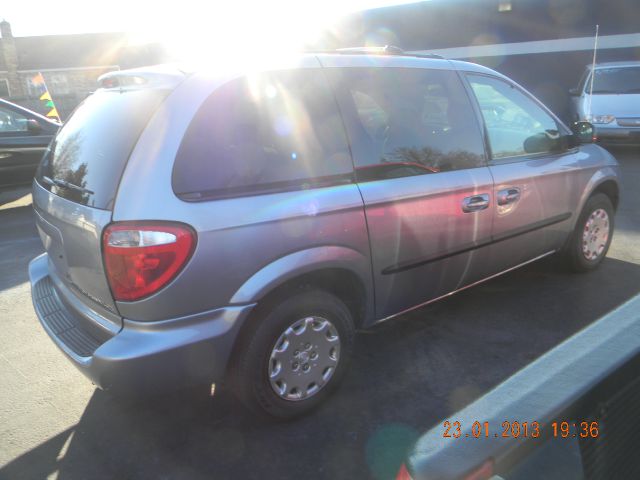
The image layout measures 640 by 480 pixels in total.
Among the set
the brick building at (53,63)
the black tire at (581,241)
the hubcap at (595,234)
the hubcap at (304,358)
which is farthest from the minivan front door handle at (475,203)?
the brick building at (53,63)

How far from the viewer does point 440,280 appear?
121 inches

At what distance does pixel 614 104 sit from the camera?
1002 cm

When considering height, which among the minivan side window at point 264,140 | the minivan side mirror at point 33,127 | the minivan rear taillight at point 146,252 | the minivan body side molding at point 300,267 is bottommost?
the minivan body side molding at point 300,267

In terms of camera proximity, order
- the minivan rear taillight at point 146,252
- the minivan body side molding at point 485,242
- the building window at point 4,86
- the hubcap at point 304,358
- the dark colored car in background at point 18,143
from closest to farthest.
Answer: the minivan rear taillight at point 146,252 → the hubcap at point 304,358 → the minivan body side molding at point 485,242 → the dark colored car in background at point 18,143 → the building window at point 4,86

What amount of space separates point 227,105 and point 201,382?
1222 mm

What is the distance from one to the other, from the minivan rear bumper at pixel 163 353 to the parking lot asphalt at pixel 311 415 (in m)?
0.43

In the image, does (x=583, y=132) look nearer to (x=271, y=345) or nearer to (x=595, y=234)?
(x=595, y=234)

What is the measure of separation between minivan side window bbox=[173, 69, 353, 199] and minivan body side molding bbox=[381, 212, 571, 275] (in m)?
0.60

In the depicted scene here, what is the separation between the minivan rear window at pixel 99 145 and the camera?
7.16 ft

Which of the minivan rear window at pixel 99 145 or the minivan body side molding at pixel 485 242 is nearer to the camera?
the minivan rear window at pixel 99 145

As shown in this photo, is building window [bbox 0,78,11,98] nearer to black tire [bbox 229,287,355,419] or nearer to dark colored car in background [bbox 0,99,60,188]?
dark colored car in background [bbox 0,99,60,188]

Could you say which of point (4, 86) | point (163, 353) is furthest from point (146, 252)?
point (4, 86)

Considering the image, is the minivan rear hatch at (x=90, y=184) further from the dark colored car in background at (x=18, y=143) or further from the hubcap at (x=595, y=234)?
the dark colored car in background at (x=18, y=143)

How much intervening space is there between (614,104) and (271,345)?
10268 mm
